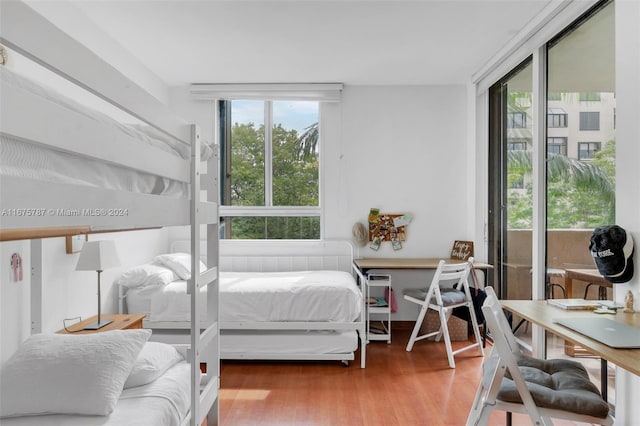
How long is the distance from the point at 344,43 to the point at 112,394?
279cm

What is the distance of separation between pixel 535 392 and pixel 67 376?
1.75m

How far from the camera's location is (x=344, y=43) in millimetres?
3244

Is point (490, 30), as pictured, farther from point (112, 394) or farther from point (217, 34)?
point (112, 394)

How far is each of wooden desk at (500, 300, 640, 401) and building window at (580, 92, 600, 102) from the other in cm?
118

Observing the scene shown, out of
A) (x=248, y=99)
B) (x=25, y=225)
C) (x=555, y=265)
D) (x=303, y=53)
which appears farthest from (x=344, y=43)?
(x=25, y=225)

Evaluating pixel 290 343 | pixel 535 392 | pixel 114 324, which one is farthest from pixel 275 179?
pixel 535 392

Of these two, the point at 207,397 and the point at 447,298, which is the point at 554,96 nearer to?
the point at 447,298

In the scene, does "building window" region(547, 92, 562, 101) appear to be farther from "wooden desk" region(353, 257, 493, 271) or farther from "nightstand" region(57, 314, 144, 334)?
"nightstand" region(57, 314, 144, 334)

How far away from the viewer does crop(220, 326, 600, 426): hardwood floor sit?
2436 millimetres

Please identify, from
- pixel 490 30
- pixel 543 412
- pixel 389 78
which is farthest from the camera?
pixel 389 78

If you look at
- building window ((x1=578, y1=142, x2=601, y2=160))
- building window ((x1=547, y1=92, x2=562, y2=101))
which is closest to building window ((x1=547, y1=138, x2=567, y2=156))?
building window ((x1=578, y1=142, x2=601, y2=160))

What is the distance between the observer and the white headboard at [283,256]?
425 centimetres

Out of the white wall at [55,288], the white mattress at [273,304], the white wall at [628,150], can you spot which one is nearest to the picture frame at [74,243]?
the white wall at [55,288]

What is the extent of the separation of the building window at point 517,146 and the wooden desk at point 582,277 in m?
1.10
